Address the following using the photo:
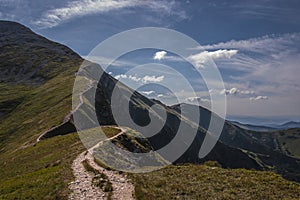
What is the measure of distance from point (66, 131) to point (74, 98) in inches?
1283

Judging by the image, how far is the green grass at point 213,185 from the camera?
25348 mm

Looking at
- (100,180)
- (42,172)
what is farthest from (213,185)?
(42,172)

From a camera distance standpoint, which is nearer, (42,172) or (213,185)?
(213,185)

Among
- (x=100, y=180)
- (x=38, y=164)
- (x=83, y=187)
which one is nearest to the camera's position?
(x=83, y=187)

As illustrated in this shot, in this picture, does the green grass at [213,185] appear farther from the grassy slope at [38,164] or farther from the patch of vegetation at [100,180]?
the grassy slope at [38,164]

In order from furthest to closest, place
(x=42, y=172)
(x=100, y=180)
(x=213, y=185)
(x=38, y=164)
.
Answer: (x=38, y=164), (x=42, y=172), (x=100, y=180), (x=213, y=185)

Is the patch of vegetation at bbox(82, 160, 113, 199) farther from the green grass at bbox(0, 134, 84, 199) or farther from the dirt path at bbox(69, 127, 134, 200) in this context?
the green grass at bbox(0, 134, 84, 199)

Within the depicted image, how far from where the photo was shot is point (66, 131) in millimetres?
71062

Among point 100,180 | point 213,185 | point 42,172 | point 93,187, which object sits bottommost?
point 42,172

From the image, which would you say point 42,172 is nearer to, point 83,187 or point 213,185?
point 83,187

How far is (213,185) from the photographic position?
28156 millimetres

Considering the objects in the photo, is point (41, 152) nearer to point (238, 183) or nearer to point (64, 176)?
point (64, 176)

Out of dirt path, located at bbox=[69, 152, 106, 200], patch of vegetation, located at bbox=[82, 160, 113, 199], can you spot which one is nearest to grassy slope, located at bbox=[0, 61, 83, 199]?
dirt path, located at bbox=[69, 152, 106, 200]

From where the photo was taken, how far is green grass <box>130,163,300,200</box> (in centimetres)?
2535
